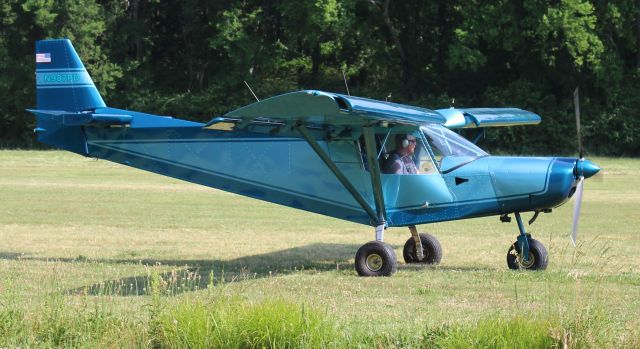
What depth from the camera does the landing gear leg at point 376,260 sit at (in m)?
12.3

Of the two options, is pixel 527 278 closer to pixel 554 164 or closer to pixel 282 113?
pixel 554 164

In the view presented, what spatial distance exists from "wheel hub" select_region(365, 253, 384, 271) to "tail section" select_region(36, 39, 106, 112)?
4785mm

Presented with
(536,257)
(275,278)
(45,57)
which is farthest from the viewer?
(45,57)

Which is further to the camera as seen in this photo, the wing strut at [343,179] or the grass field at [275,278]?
the wing strut at [343,179]

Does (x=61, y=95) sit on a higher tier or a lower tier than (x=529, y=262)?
higher

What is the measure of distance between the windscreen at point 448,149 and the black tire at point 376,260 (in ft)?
4.28

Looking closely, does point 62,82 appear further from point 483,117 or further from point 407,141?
point 483,117

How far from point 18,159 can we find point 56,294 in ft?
107

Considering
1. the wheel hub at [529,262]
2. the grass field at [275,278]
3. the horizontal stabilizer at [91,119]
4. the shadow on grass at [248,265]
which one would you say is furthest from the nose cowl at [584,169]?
the horizontal stabilizer at [91,119]

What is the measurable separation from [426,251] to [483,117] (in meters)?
2.38

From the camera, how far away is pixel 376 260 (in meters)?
12.4

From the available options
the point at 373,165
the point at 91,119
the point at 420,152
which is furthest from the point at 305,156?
the point at 91,119

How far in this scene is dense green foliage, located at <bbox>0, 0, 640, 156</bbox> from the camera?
42.9 meters

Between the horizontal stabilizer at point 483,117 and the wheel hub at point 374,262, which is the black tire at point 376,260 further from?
the horizontal stabilizer at point 483,117
